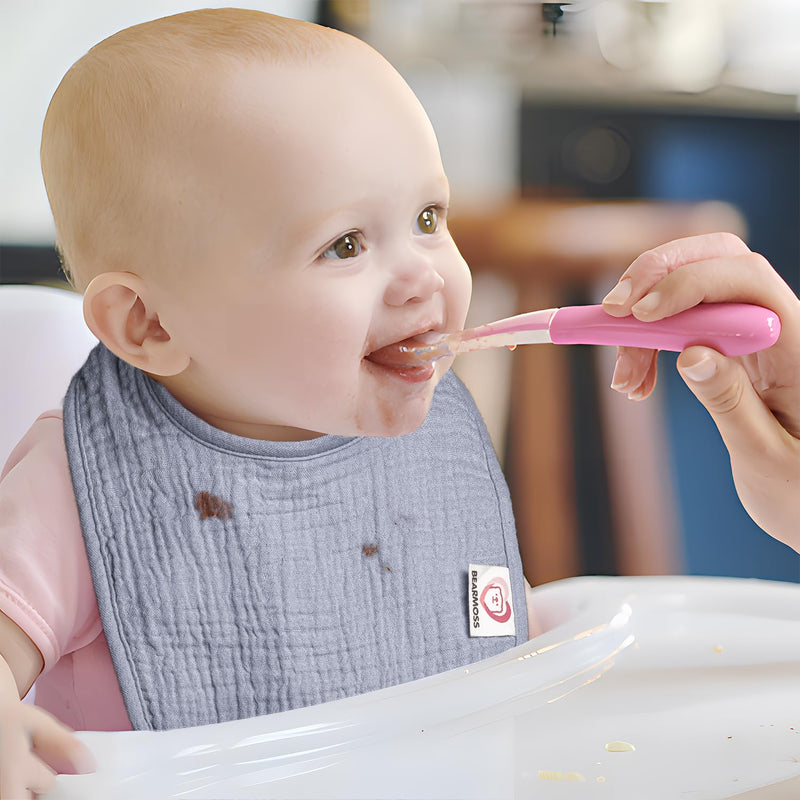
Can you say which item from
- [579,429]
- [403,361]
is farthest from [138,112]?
[579,429]

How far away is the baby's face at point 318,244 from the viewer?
21.7 inches

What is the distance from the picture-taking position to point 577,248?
1368mm

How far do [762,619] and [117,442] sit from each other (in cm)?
43

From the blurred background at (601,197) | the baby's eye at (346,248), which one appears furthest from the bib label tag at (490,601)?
the blurred background at (601,197)

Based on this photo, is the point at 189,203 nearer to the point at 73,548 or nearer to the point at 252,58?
the point at 252,58

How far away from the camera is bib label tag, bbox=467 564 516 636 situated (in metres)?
0.71

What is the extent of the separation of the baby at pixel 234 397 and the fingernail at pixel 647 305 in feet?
0.42

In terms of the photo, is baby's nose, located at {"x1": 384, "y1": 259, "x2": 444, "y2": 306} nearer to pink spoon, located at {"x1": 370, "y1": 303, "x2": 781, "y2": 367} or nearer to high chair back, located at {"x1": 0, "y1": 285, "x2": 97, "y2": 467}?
pink spoon, located at {"x1": 370, "y1": 303, "x2": 781, "y2": 367}

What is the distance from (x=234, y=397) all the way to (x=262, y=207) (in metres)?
0.14

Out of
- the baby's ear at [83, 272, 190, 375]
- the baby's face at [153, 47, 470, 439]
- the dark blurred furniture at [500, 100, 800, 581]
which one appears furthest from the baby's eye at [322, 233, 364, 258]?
the dark blurred furniture at [500, 100, 800, 581]

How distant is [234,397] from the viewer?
0.64m

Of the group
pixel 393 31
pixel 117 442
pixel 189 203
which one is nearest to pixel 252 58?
pixel 189 203

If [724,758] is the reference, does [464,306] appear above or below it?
above

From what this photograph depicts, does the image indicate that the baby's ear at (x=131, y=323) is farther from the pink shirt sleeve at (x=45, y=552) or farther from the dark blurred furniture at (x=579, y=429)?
the dark blurred furniture at (x=579, y=429)
